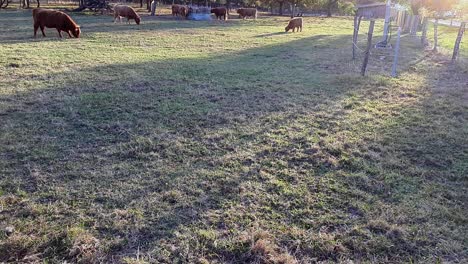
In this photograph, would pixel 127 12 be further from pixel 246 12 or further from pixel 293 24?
pixel 246 12

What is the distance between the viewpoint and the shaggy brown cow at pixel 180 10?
2417cm

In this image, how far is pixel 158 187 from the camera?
10.3 ft

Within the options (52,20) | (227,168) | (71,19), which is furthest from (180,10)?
(227,168)

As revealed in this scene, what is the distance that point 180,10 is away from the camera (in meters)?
24.7

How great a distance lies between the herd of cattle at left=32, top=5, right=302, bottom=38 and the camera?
1196 centimetres

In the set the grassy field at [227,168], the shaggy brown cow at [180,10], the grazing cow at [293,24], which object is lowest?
the grassy field at [227,168]

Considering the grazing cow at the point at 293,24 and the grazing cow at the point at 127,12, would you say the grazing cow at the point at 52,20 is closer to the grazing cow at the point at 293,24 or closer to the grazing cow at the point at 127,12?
the grazing cow at the point at 127,12

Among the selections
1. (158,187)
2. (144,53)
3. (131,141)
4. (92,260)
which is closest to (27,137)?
(131,141)

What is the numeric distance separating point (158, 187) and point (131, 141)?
115 cm

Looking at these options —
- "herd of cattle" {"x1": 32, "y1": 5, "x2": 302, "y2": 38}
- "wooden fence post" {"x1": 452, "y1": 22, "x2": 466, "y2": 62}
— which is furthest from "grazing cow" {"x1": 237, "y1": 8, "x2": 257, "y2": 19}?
"wooden fence post" {"x1": 452, "y1": 22, "x2": 466, "y2": 62}

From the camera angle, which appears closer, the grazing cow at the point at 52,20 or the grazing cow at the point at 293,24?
the grazing cow at the point at 52,20

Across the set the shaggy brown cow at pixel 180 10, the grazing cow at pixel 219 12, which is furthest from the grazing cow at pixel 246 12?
the shaggy brown cow at pixel 180 10

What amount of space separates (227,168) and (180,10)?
23433 millimetres

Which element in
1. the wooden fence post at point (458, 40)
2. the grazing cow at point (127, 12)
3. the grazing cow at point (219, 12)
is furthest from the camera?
the grazing cow at point (219, 12)
